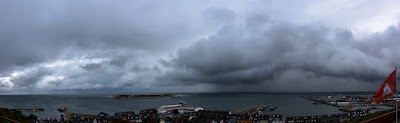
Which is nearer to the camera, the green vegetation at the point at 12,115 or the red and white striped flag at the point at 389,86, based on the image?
the red and white striped flag at the point at 389,86

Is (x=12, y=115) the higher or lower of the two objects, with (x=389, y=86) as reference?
lower

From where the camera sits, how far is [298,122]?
4166 centimetres

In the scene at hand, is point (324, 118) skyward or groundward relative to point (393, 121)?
groundward

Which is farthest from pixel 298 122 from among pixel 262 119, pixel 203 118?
pixel 203 118

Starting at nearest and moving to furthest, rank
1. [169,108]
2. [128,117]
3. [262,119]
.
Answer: [262,119] → [128,117] → [169,108]

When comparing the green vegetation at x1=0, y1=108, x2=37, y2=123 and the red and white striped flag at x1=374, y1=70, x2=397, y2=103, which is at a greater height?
the red and white striped flag at x1=374, y1=70, x2=397, y2=103

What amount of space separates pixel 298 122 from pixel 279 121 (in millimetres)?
3308

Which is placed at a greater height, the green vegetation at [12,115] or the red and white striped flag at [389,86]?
the red and white striped flag at [389,86]

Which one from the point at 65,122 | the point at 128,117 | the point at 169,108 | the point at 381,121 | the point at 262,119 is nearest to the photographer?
the point at 381,121

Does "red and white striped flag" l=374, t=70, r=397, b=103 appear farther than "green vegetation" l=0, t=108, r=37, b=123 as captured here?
No

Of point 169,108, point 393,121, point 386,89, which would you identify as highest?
point 386,89

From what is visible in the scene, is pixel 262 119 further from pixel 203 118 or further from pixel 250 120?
pixel 203 118

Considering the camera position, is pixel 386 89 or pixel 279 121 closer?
pixel 386 89

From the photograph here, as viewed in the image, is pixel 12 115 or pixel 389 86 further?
pixel 12 115
